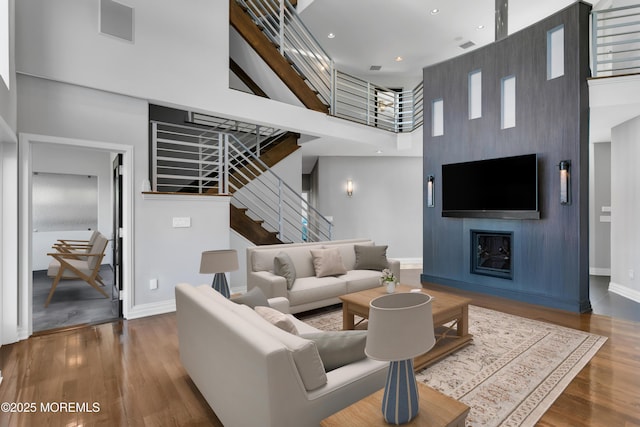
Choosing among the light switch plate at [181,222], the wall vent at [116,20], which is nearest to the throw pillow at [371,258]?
the light switch plate at [181,222]

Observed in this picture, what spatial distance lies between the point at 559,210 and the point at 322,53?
533 cm

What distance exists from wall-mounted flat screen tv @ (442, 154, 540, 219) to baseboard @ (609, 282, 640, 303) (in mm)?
2128

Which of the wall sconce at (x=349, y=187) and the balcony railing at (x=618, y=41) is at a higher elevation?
the balcony railing at (x=618, y=41)

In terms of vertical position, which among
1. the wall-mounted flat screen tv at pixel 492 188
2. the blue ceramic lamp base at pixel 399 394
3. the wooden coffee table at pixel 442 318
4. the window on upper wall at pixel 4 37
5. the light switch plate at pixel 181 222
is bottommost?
the wooden coffee table at pixel 442 318

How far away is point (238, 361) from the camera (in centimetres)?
163

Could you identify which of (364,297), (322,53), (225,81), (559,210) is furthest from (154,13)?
(559,210)

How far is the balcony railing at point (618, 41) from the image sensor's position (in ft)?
13.9

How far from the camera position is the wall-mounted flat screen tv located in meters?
4.79

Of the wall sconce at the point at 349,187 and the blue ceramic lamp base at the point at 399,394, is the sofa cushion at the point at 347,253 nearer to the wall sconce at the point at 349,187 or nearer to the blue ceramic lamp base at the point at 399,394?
the blue ceramic lamp base at the point at 399,394

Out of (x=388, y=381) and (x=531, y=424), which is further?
(x=531, y=424)

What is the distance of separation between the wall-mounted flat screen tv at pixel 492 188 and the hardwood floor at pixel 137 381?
5.85 ft

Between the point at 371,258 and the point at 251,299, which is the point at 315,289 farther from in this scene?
the point at 251,299

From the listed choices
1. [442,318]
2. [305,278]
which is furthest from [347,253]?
[442,318]

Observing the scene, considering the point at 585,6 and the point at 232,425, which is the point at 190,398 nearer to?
the point at 232,425
